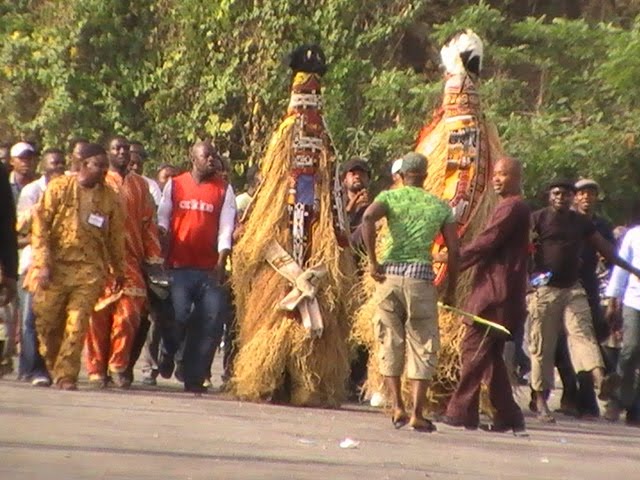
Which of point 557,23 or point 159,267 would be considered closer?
point 159,267

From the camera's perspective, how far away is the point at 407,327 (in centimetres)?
1245

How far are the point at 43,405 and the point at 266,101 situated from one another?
13.7 metres

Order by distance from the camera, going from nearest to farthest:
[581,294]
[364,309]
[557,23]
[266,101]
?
[364,309], [581,294], [557,23], [266,101]

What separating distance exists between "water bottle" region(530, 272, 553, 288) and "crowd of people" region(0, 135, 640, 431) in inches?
0.6

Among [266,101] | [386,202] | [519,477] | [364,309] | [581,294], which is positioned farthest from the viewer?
[266,101]

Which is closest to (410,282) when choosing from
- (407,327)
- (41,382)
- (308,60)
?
(407,327)

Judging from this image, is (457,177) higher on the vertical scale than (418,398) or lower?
higher

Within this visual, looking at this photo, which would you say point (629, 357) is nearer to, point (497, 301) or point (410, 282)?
point (497, 301)

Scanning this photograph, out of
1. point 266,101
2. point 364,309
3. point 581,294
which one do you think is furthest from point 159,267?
point 266,101

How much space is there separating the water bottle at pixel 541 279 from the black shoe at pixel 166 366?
303cm

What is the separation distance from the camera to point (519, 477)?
10398 mm

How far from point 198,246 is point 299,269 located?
1.31 m

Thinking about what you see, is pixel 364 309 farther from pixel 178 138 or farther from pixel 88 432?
pixel 178 138

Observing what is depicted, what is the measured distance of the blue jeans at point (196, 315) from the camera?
14648 mm
